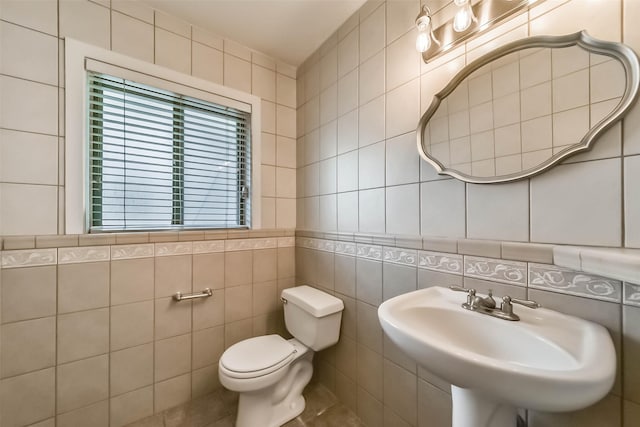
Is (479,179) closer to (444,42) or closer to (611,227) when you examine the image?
(611,227)

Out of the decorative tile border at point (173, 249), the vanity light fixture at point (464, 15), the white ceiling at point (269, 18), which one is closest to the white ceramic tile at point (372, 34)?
the white ceiling at point (269, 18)

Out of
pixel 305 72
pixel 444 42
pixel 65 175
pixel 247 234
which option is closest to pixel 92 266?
pixel 65 175

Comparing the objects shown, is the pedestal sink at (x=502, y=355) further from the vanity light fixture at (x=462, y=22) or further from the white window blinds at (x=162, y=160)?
the white window blinds at (x=162, y=160)

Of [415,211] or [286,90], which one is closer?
[415,211]

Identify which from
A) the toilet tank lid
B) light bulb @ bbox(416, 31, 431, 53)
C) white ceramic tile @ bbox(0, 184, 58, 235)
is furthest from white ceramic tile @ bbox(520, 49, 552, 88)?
white ceramic tile @ bbox(0, 184, 58, 235)

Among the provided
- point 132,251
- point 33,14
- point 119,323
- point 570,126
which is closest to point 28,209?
point 132,251

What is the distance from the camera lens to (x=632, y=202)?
0.65 metres

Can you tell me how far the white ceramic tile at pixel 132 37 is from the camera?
1.36 m

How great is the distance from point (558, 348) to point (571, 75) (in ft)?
2.60

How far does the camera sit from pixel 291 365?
4.84ft

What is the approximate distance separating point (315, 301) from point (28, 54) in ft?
6.21

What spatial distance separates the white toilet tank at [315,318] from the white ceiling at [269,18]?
174cm

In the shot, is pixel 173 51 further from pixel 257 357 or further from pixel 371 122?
pixel 257 357

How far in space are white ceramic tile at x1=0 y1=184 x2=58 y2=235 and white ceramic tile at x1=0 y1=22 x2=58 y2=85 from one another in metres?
0.53
